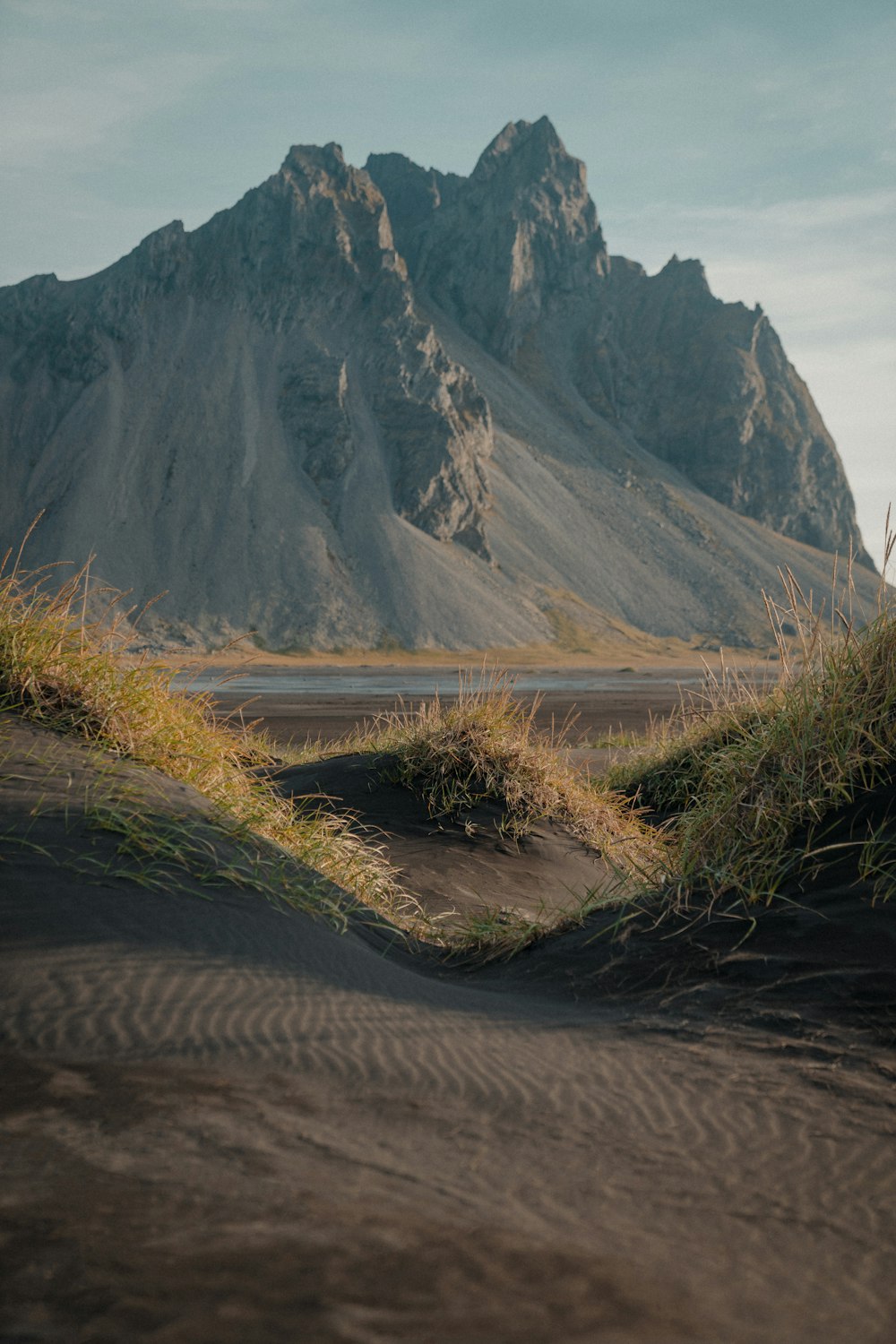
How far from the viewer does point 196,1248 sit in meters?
2.29

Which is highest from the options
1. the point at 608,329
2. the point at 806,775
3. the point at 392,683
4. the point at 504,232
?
the point at 504,232

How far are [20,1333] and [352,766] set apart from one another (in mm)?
7347

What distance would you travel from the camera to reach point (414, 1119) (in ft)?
9.82

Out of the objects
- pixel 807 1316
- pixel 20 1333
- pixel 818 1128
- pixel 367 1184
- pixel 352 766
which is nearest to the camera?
pixel 20 1333

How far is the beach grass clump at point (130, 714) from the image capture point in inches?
209

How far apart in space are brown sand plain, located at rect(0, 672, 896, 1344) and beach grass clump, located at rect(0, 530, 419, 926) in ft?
1.58

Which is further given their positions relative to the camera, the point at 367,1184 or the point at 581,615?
the point at 581,615

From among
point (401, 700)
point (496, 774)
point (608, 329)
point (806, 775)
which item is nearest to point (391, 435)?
point (608, 329)

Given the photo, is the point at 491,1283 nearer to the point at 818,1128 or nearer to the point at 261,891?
the point at 818,1128

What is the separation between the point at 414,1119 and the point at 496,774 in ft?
18.8

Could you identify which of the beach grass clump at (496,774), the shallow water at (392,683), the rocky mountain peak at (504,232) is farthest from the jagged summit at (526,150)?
the beach grass clump at (496,774)

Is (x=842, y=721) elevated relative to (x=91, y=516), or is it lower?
lower

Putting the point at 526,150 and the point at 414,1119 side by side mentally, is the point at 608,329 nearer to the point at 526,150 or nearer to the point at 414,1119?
the point at 526,150

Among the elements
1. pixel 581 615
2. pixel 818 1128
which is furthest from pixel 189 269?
pixel 818 1128
